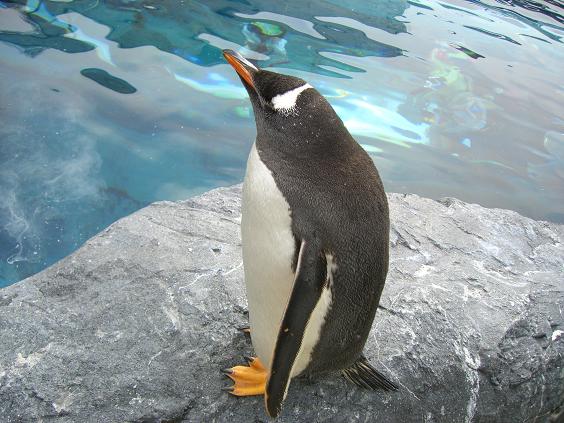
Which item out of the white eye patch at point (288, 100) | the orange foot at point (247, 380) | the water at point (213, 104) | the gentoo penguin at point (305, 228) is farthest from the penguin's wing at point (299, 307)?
the water at point (213, 104)

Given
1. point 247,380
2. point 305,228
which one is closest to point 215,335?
point 247,380

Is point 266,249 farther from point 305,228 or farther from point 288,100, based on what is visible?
point 288,100

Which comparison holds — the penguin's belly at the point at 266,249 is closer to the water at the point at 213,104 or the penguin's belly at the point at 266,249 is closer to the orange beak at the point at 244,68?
the orange beak at the point at 244,68

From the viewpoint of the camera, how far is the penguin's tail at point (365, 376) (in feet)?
6.35

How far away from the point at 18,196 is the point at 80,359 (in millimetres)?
1890

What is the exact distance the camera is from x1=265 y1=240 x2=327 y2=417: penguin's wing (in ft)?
5.07

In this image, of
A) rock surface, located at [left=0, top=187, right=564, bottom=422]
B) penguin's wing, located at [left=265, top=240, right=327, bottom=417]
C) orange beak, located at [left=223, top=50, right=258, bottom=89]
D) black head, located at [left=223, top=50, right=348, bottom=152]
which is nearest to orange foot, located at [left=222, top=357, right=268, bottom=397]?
rock surface, located at [left=0, top=187, right=564, bottom=422]

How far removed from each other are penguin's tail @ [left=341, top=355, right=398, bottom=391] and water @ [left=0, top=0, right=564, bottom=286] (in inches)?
A: 78.4

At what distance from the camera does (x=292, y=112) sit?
1653mm

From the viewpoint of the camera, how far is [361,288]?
1.69 meters

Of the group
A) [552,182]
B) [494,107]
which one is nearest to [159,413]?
[552,182]

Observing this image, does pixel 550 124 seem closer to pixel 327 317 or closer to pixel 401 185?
pixel 401 185

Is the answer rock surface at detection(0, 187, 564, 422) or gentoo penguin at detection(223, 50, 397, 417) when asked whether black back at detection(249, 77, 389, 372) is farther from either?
rock surface at detection(0, 187, 564, 422)

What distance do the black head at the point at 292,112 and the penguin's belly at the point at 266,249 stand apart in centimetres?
11
